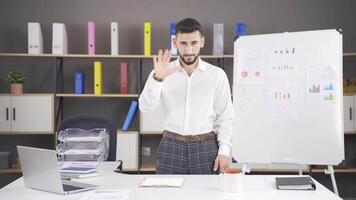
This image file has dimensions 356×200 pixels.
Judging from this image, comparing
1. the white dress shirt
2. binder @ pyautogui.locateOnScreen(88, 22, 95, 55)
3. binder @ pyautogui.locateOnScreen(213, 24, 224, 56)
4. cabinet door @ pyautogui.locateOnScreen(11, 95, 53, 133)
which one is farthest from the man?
cabinet door @ pyautogui.locateOnScreen(11, 95, 53, 133)

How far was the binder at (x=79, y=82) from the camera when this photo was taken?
430 cm

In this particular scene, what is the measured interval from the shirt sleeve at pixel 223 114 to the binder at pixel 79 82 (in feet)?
6.71

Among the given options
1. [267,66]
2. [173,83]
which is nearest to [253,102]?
[267,66]

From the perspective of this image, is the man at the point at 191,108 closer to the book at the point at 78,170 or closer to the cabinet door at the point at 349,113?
the book at the point at 78,170

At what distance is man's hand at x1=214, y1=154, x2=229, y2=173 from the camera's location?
2523 mm

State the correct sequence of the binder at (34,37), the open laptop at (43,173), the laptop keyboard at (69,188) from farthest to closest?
the binder at (34,37), the laptop keyboard at (69,188), the open laptop at (43,173)

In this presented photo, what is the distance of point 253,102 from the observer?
127 inches

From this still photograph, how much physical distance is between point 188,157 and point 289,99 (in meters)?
1.04

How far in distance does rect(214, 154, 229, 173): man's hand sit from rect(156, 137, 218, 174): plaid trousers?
0.11ft

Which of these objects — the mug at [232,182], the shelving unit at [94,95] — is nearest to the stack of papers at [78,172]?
the mug at [232,182]

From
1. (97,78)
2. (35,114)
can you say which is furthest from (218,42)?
(35,114)

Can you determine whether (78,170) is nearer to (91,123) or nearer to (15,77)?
(91,123)

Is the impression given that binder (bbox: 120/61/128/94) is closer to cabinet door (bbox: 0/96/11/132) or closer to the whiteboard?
cabinet door (bbox: 0/96/11/132)

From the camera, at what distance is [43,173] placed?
1.96 meters
